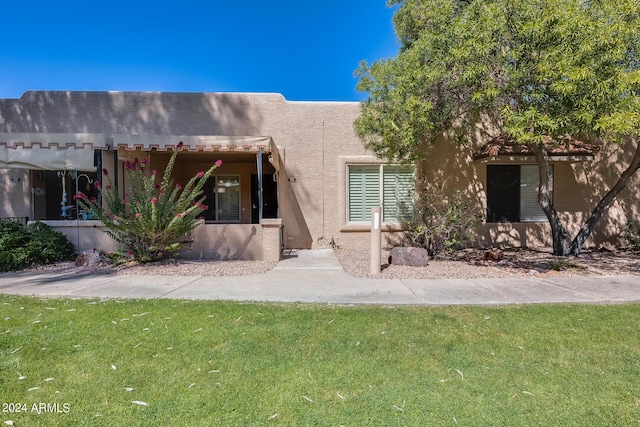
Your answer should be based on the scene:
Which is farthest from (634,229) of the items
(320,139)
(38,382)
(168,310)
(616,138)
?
(38,382)

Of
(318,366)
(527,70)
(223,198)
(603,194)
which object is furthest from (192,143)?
(603,194)

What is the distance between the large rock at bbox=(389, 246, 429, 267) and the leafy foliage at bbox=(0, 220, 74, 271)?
27.4 ft

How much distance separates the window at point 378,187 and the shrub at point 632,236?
23.9ft

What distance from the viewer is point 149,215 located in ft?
26.7

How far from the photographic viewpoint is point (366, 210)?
11.8 meters

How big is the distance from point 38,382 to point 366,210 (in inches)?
380

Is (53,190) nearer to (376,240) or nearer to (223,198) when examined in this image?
(223,198)

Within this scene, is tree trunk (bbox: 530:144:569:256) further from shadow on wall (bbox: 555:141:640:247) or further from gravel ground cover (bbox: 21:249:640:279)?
shadow on wall (bbox: 555:141:640:247)

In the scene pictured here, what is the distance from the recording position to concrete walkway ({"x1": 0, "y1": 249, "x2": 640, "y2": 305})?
584 cm

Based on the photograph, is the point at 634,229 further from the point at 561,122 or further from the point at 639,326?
the point at 639,326

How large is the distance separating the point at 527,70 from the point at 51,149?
1097cm

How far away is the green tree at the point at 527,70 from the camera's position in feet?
19.2

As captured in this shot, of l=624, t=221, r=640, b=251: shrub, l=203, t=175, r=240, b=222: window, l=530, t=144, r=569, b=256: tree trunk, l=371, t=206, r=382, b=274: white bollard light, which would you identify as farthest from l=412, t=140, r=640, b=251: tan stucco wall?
l=203, t=175, r=240, b=222: window

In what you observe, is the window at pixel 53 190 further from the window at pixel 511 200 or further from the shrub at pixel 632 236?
the shrub at pixel 632 236
